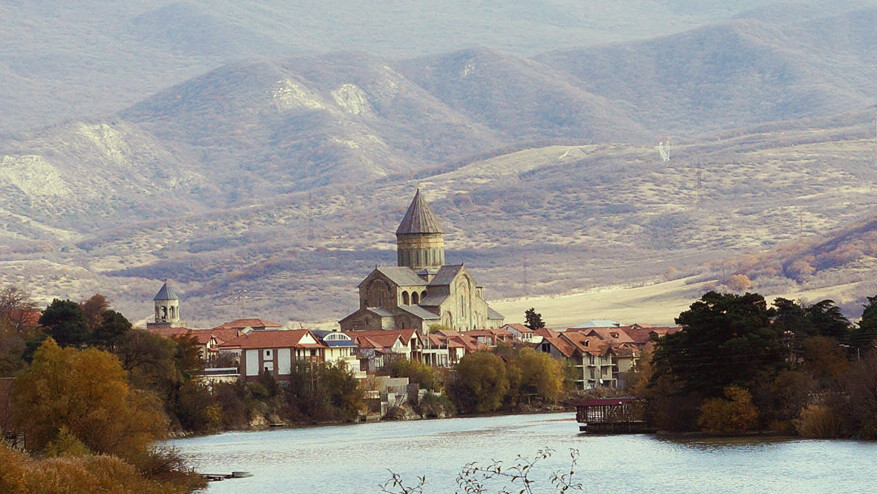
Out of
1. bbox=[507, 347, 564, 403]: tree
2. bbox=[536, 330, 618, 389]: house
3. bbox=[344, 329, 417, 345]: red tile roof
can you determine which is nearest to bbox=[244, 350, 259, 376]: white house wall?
bbox=[507, 347, 564, 403]: tree

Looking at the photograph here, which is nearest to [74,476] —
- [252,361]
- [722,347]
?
[722,347]


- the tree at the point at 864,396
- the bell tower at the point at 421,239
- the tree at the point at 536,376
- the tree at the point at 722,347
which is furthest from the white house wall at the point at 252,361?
the bell tower at the point at 421,239

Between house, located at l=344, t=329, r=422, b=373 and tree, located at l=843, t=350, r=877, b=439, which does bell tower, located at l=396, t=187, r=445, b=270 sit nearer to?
house, located at l=344, t=329, r=422, b=373

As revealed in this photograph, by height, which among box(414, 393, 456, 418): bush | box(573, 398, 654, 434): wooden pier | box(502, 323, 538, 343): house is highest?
box(502, 323, 538, 343): house

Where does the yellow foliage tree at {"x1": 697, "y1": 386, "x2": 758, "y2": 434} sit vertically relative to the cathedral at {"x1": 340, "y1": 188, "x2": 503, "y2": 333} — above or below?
below

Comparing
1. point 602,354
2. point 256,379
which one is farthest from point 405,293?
point 256,379

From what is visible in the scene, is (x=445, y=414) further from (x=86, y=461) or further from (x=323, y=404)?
(x=86, y=461)
